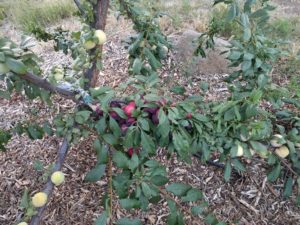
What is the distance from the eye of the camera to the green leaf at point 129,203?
1017 millimetres

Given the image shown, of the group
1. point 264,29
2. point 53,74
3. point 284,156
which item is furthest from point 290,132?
point 53,74

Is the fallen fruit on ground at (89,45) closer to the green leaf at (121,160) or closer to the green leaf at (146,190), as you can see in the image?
the green leaf at (121,160)

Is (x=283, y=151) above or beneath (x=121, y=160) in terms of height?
beneath

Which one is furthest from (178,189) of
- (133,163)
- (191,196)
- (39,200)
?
(39,200)

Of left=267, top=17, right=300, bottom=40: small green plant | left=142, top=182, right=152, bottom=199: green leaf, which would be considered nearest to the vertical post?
left=142, top=182, right=152, bottom=199: green leaf

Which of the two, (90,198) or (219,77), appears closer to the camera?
(90,198)

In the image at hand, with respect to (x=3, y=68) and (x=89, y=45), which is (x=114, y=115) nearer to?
(x=89, y=45)

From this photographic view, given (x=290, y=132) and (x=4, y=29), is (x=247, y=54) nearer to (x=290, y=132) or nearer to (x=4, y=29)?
(x=290, y=132)

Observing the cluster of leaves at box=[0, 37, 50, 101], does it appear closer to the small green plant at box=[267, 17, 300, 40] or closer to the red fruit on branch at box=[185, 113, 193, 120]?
the red fruit on branch at box=[185, 113, 193, 120]

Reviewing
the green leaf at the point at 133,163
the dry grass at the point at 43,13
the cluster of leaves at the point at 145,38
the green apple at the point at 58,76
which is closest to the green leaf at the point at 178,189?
the green leaf at the point at 133,163

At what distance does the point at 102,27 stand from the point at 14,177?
112 cm

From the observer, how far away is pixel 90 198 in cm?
194

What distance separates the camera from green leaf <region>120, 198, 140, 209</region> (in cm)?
102

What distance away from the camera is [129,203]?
1.02m
